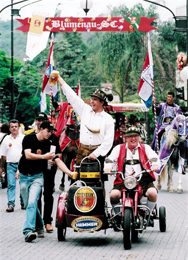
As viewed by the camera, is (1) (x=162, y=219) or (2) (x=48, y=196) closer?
(1) (x=162, y=219)

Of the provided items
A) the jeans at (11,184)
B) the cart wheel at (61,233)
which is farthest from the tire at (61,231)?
the jeans at (11,184)

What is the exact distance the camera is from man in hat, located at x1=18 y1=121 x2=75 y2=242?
8648 mm

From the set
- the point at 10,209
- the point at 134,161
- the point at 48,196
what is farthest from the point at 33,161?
the point at 10,209

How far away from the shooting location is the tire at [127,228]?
7.72 meters

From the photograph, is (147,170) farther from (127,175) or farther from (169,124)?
(169,124)

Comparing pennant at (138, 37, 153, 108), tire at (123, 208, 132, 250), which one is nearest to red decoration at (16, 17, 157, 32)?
pennant at (138, 37, 153, 108)

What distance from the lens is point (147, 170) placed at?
27.2ft

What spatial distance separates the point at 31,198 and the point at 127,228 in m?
1.62

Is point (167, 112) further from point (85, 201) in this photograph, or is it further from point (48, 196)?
point (85, 201)

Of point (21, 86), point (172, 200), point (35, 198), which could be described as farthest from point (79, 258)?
point (21, 86)

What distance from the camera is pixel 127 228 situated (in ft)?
25.3

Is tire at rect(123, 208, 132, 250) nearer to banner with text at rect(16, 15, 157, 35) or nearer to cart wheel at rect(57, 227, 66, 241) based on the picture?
cart wheel at rect(57, 227, 66, 241)

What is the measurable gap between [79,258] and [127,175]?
5.29 feet

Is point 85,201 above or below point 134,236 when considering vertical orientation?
above
